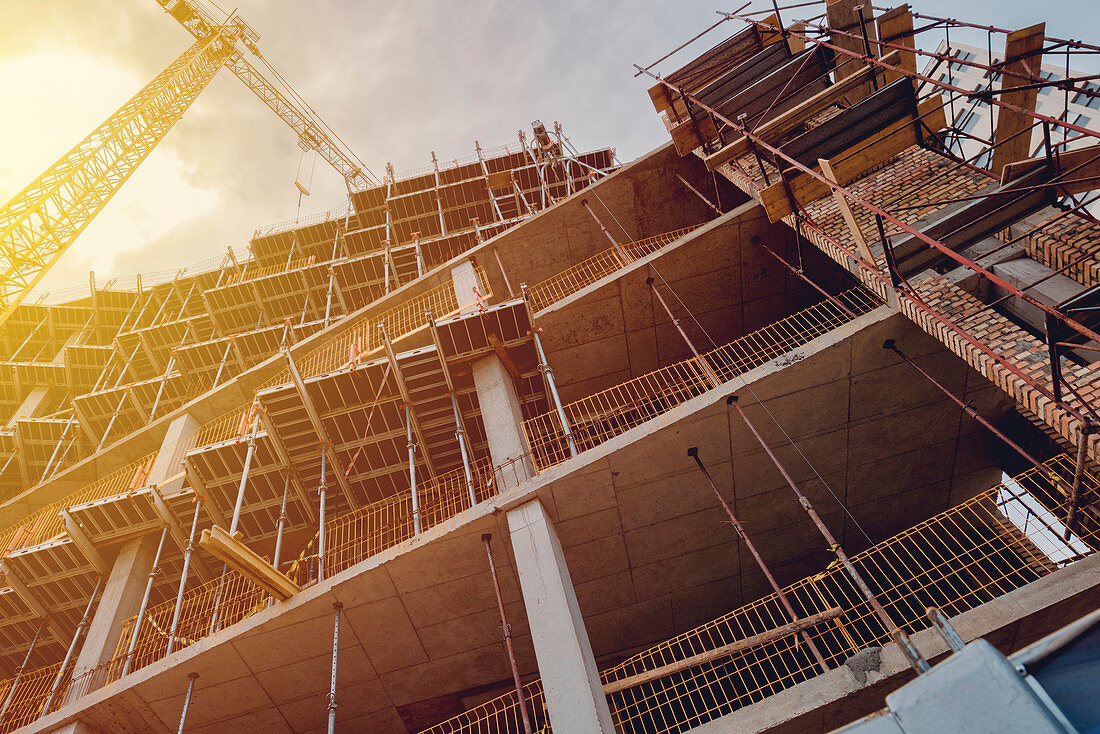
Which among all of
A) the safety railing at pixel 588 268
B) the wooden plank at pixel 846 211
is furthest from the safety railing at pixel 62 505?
the wooden plank at pixel 846 211

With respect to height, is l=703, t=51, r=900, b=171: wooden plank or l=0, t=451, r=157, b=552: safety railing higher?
l=0, t=451, r=157, b=552: safety railing

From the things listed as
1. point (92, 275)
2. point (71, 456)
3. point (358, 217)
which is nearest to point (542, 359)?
point (358, 217)

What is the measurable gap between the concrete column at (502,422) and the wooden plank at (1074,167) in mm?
8767

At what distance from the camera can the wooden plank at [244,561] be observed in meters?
8.17

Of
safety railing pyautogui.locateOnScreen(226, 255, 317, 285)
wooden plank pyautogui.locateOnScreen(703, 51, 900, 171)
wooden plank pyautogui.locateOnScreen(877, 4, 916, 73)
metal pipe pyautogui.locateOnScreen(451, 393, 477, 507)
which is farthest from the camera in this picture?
safety railing pyautogui.locateOnScreen(226, 255, 317, 285)

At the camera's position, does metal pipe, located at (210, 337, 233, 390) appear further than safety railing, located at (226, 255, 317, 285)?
No

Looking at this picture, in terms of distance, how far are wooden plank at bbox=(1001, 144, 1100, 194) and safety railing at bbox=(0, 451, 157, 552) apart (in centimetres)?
1929

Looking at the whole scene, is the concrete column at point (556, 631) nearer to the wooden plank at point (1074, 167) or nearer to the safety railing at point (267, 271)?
the wooden plank at point (1074, 167)

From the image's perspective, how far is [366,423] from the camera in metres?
13.8

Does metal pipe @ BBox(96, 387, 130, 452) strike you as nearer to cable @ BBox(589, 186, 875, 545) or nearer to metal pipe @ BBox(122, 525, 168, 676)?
metal pipe @ BBox(122, 525, 168, 676)

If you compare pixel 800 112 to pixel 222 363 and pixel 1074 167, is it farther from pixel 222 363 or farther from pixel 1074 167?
pixel 222 363

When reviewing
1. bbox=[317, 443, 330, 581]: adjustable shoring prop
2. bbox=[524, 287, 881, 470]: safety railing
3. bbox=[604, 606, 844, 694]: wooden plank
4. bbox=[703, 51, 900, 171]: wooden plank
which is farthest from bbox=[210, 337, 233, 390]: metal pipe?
bbox=[604, 606, 844, 694]: wooden plank

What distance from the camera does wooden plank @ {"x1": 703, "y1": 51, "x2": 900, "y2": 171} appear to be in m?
10.8

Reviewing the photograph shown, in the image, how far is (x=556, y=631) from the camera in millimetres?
7770
